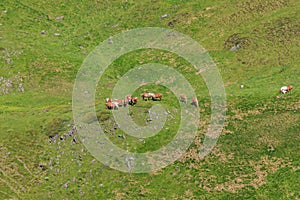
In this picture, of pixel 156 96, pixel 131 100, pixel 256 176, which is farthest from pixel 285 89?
pixel 131 100

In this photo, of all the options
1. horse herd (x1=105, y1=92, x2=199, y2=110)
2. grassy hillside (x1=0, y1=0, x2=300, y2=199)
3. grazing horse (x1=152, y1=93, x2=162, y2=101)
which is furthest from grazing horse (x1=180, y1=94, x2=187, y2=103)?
grazing horse (x1=152, y1=93, x2=162, y2=101)

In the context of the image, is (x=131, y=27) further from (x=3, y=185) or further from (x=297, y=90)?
(x=3, y=185)

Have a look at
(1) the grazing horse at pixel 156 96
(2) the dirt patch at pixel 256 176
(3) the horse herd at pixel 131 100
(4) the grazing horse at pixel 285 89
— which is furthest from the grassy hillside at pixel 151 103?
(3) the horse herd at pixel 131 100

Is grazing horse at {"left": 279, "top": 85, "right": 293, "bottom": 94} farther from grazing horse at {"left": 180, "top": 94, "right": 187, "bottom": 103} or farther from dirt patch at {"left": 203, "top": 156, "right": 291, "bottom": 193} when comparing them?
dirt patch at {"left": 203, "top": 156, "right": 291, "bottom": 193}

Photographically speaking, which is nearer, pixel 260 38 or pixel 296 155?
pixel 296 155

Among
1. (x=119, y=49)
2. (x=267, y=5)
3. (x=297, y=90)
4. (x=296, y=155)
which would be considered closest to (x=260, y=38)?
(x=267, y=5)

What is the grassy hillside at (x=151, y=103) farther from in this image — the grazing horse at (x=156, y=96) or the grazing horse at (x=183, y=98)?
the grazing horse at (x=183, y=98)

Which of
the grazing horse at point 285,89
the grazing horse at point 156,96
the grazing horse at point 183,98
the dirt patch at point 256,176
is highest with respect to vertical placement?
the grazing horse at point 156,96

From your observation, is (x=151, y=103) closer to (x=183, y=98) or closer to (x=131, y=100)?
(x=131, y=100)
